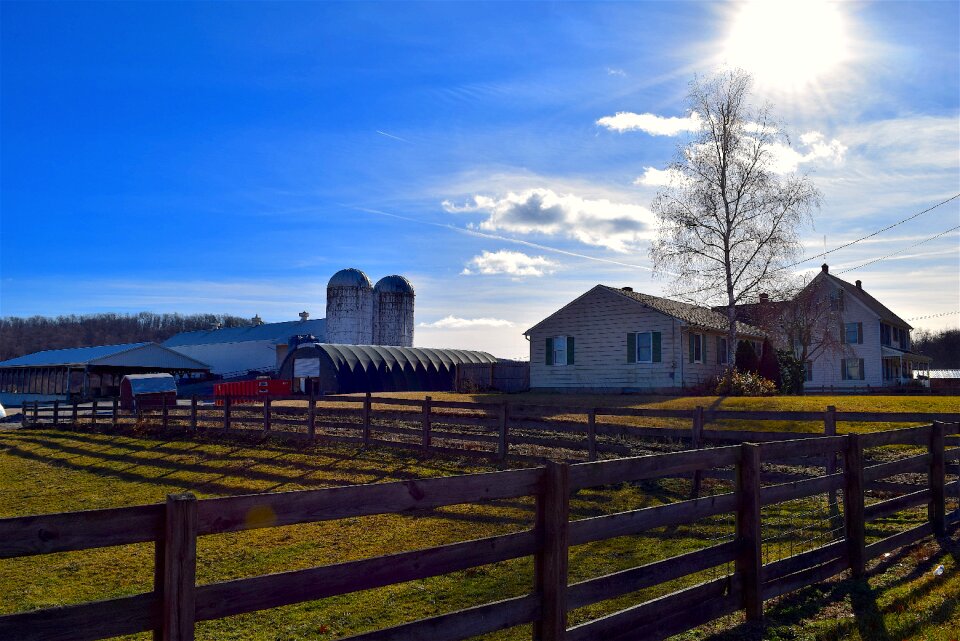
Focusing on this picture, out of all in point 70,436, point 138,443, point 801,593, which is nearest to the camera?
point 801,593

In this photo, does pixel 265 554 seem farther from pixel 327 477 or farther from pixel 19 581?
pixel 327 477

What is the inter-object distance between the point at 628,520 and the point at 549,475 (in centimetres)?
94

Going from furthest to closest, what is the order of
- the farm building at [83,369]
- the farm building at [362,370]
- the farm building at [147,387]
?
the farm building at [83,369] → the farm building at [362,370] → the farm building at [147,387]

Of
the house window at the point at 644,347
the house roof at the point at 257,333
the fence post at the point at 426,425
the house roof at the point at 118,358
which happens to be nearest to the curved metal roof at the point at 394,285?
the house roof at the point at 257,333

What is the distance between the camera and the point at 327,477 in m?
14.4

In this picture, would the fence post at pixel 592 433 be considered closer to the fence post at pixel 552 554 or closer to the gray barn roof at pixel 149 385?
the fence post at pixel 552 554

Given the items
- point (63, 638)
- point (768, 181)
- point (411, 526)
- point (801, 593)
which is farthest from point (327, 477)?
point (768, 181)

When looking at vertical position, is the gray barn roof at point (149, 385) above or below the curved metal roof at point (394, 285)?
below

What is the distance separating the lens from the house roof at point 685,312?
109 feet

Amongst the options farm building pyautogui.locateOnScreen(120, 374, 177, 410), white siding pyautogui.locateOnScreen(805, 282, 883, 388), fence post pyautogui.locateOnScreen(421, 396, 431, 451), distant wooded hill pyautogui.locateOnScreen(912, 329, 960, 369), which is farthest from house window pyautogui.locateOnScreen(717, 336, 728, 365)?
distant wooded hill pyautogui.locateOnScreen(912, 329, 960, 369)

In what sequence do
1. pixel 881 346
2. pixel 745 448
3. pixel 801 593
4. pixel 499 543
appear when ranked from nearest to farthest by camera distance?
pixel 499 543, pixel 745 448, pixel 801 593, pixel 881 346

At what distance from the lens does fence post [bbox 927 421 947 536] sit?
8.69 m

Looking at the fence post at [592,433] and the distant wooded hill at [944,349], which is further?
the distant wooded hill at [944,349]

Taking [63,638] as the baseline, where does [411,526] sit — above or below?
below
